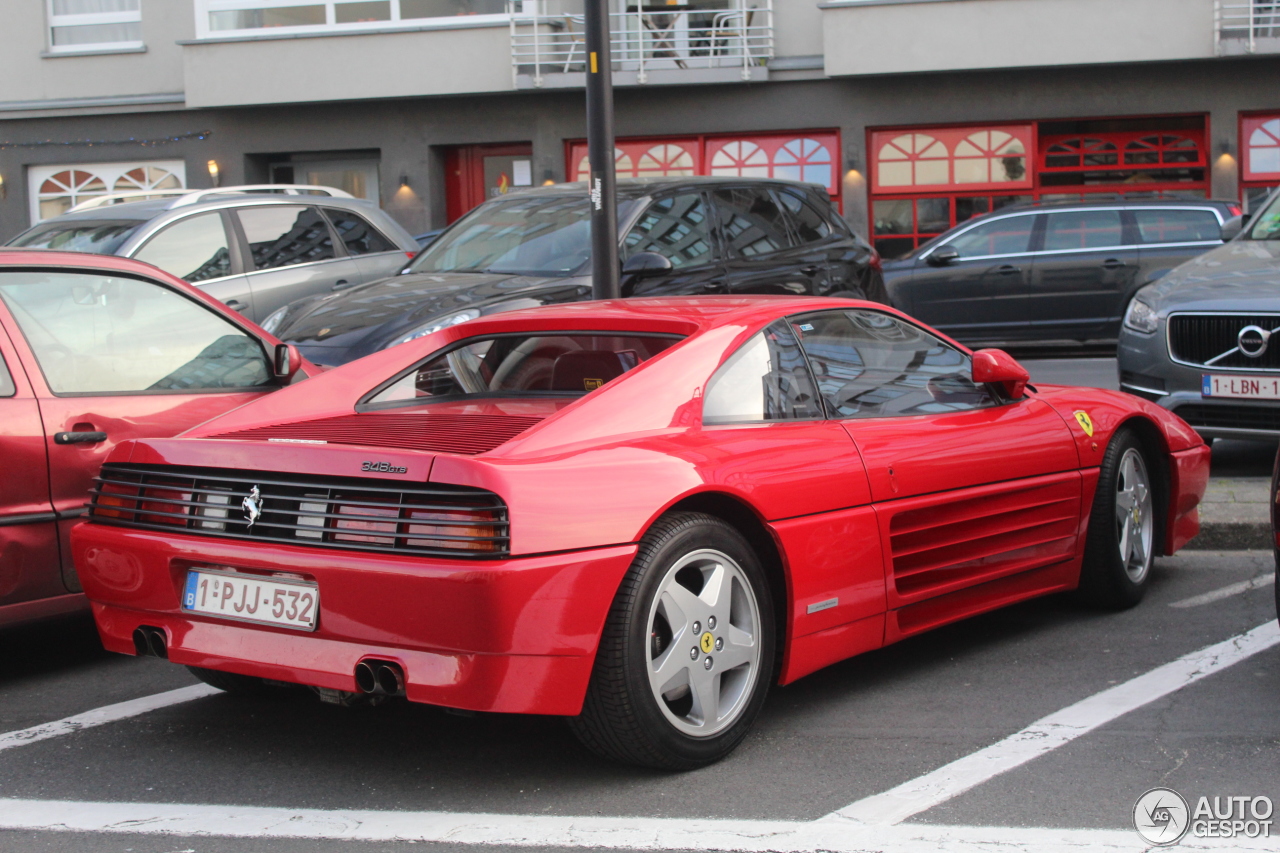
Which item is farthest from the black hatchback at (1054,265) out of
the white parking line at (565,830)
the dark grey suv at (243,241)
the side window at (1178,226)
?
the white parking line at (565,830)

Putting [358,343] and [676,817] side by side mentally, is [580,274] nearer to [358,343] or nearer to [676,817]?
[358,343]

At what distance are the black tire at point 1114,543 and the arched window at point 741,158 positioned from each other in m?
16.9

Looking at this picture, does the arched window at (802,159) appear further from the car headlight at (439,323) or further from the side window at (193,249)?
the car headlight at (439,323)

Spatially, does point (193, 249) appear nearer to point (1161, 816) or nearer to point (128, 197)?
point (128, 197)

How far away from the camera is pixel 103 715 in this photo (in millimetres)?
4414

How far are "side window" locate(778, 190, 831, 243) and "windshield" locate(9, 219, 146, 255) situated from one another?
4353 mm

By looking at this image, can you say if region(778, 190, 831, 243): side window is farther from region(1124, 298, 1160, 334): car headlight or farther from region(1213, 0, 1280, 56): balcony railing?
region(1213, 0, 1280, 56): balcony railing

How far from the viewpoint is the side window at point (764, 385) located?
407cm

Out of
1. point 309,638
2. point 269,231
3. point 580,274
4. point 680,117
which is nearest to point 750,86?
point 680,117

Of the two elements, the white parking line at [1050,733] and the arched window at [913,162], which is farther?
the arched window at [913,162]

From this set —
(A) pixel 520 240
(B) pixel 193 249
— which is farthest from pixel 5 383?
(B) pixel 193 249

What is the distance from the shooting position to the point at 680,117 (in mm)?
22062

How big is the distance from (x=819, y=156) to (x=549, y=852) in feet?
64.7

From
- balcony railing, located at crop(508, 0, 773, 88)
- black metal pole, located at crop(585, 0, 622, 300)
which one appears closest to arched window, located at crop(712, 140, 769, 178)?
balcony railing, located at crop(508, 0, 773, 88)
